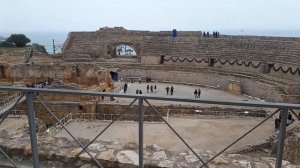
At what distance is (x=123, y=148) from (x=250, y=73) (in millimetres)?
22251

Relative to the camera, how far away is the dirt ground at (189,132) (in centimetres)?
1245

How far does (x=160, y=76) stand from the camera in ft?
89.7

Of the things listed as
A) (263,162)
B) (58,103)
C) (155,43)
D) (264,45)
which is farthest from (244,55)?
(263,162)

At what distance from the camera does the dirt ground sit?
1245 centimetres

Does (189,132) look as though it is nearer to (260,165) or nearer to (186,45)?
(260,165)

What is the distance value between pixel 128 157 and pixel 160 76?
23.0 m

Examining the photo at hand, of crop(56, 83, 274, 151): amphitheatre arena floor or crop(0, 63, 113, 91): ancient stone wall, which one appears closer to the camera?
crop(56, 83, 274, 151): amphitheatre arena floor

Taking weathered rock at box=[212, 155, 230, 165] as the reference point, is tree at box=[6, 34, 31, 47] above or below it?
above

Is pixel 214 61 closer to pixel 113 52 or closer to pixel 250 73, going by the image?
pixel 250 73

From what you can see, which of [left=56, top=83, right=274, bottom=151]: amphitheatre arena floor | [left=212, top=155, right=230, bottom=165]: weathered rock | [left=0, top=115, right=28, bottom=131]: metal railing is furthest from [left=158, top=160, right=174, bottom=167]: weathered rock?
[left=0, top=115, right=28, bottom=131]: metal railing

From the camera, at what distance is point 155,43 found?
32.5 metres

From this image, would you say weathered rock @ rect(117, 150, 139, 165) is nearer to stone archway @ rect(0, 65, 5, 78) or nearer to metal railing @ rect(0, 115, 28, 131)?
metal railing @ rect(0, 115, 28, 131)

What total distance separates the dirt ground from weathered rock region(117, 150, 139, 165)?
23.8 ft

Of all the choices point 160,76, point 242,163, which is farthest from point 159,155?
→ point 160,76
